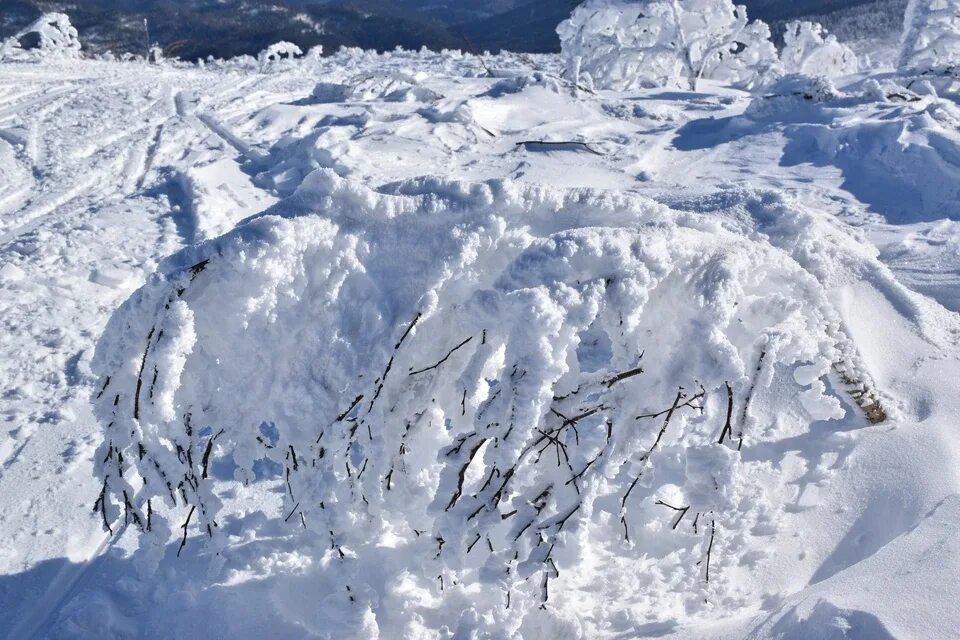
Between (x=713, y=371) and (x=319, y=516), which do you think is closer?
(x=713, y=371)

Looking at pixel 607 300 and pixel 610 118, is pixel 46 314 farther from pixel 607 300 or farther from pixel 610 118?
pixel 610 118

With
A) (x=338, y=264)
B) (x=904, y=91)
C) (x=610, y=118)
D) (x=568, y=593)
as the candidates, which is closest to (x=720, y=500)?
(x=568, y=593)

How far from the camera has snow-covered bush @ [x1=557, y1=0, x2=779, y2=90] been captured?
15.7 metres

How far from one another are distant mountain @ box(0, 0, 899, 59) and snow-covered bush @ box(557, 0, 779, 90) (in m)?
32.2

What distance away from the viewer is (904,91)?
10.5 m

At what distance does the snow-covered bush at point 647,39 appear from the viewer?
1567 centimetres

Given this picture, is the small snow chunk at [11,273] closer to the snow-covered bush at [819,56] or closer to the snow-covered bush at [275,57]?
the snow-covered bush at [275,57]

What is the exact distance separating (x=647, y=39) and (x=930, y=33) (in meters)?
6.73

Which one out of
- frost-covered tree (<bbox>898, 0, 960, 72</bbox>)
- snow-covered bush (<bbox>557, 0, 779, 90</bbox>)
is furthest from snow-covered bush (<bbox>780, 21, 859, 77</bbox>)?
frost-covered tree (<bbox>898, 0, 960, 72</bbox>)

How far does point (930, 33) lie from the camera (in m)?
16.8

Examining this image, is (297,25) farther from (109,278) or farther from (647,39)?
(109,278)

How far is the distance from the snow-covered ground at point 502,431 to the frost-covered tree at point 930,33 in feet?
51.0

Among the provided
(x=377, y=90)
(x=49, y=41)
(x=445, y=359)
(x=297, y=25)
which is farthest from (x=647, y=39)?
(x=297, y=25)

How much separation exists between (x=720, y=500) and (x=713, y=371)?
498mm
